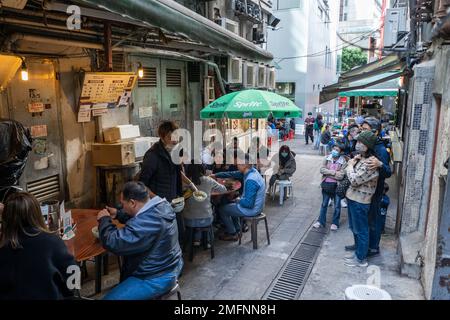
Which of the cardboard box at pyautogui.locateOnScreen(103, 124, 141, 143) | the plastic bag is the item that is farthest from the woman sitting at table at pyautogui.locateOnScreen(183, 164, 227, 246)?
the plastic bag

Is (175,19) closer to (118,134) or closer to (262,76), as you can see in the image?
(118,134)

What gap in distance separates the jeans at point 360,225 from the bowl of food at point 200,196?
228cm

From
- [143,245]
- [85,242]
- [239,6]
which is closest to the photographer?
[143,245]

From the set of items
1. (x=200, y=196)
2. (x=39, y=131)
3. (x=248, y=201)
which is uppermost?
(x=39, y=131)

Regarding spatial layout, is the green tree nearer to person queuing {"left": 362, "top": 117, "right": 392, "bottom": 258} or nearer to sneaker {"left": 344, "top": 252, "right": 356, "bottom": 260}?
person queuing {"left": 362, "top": 117, "right": 392, "bottom": 258}

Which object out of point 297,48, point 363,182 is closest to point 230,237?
point 363,182

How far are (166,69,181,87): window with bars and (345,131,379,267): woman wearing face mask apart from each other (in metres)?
5.25

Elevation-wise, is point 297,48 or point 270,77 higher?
point 297,48

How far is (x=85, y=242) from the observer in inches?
156

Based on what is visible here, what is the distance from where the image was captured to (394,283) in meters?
5.14

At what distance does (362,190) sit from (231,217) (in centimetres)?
237

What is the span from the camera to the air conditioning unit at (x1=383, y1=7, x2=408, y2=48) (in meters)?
8.60

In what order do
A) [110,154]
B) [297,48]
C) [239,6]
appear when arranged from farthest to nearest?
[297,48], [239,6], [110,154]
